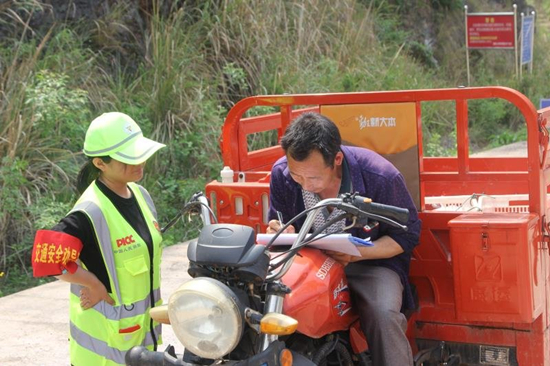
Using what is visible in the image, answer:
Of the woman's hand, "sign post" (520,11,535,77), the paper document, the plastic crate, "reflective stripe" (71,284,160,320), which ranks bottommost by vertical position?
"reflective stripe" (71,284,160,320)

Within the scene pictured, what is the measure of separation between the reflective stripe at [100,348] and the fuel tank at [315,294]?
0.80 metres

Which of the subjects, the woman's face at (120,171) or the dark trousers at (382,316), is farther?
the woman's face at (120,171)

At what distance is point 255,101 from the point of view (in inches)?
184

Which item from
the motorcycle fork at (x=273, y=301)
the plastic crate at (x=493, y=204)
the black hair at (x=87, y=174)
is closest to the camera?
the motorcycle fork at (x=273, y=301)

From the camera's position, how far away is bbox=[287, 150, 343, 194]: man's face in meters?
3.58

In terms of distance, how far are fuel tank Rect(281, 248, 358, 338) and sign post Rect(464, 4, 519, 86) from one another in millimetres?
13893

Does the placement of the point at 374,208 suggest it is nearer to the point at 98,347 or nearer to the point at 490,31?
the point at 98,347

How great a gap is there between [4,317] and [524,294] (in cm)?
376

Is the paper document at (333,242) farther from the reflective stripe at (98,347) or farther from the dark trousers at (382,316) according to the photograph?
the reflective stripe at (98,347)

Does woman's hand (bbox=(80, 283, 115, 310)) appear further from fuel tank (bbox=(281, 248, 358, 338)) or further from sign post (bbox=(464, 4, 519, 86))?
sign post (bbox=(464, 4, 519, 86))

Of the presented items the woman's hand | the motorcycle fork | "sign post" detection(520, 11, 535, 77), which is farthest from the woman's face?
"sign post" detection(520, 11, 535, 77)

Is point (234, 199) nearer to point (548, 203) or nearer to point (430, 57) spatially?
point (548, 203)

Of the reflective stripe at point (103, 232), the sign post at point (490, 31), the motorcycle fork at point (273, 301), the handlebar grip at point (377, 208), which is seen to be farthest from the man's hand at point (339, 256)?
the sign post at point (490, 31)

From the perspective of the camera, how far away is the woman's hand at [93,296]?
354 cm
